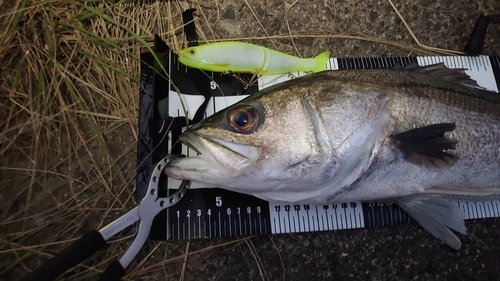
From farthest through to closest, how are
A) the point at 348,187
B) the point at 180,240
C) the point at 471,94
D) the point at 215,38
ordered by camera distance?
the point at 215,38 → the point at 180,240 → the point at 471,94 → the point at 348,187

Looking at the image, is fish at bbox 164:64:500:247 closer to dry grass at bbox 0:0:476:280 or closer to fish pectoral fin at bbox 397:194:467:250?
fish pectoral fin at bbox 397:194:467:250

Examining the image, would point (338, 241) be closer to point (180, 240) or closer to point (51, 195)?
point (180, 240)

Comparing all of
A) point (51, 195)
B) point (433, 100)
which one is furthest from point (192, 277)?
point (433, 100)

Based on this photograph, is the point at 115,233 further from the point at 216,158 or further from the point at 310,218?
the point at 310,218

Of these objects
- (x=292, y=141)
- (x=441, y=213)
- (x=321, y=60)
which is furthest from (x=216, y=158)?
(x=441, y=213)

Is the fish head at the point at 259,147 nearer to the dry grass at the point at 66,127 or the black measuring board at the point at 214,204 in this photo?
the black measuring board at the point at 214,204

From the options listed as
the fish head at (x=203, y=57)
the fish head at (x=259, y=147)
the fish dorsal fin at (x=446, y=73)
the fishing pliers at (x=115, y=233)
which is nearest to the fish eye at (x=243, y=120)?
the fish head at (x=259, y=147)
